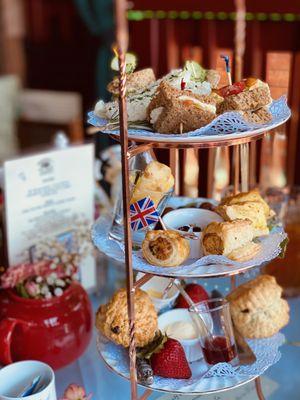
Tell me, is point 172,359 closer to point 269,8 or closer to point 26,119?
point 269,8

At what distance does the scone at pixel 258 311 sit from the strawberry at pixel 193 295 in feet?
0.25

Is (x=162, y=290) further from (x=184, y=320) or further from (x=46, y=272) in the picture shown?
(x=46, y=272)

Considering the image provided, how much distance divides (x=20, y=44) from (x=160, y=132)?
3.30 m

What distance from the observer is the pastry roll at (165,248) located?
0.93 metres

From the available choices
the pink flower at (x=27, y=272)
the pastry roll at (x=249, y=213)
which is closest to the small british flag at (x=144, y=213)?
the pastry roll at (x=249, y=213)

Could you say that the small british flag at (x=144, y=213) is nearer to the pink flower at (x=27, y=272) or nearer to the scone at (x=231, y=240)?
the scone at (x=231, y=240)

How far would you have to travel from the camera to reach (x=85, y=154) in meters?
1.42

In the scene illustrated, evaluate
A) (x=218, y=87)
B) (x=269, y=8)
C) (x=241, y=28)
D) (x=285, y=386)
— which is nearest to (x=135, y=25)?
(x=269, y=8)

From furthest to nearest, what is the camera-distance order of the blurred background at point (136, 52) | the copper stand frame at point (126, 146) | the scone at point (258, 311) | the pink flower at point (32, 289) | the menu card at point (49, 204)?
the blurred background at point (136, 52) → the menu card at point (49, 204) → the pink flower at point (32, 289) → the scone at point (258, 311) → the copper stand frame at point (126, 146)

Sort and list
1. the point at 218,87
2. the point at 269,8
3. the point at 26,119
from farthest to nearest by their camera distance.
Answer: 1. the point at 26,119
2. the point at 269,8
3. the point at 218,87

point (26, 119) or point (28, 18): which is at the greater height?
point (28, 18)

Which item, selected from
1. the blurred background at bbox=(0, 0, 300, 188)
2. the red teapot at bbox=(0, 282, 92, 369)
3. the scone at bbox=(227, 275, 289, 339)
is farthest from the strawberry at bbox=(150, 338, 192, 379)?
the blurred background at bbox=(0, 0, 300, 188)

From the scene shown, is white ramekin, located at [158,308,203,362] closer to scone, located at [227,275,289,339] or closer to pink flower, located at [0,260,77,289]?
scone, located at [227,275,289,339]

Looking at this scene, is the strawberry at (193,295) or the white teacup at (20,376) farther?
the strawberry at (193,295)
